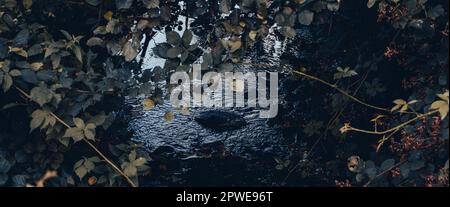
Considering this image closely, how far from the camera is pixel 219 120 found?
379cm

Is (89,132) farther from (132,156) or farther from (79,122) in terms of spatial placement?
(132,156)

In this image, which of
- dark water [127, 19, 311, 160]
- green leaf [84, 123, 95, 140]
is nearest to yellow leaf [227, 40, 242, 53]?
green leaf [84, 123, 95, 140]

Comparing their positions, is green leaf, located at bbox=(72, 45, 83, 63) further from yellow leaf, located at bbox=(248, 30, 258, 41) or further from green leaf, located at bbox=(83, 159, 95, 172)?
yellow leaf, located at bbox=(248, 30, 258, 41)

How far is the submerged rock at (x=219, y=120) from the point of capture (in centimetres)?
376

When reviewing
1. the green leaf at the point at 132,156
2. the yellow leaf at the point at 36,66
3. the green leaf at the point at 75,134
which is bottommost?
the green leaf at the point at 132,156

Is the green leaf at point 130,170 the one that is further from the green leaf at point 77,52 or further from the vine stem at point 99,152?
the green leaf at point 77,52

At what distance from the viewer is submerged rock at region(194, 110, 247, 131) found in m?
3.76

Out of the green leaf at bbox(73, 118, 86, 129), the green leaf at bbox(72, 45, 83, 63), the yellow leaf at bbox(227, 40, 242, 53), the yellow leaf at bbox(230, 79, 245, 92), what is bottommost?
the green leaf at bbox(73, 118, 86, 129)

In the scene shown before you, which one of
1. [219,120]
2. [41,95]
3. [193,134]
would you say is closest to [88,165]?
[41,95]

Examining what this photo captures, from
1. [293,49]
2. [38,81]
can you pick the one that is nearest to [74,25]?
[38,81]

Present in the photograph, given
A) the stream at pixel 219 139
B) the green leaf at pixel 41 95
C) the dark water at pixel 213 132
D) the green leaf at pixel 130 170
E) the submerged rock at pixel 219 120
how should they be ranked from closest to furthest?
the green leaf at pixel 41 95, the green leaf at pixel 130 170, the stream at pixel 219 139, the dark water at pixel 213 132, the submerged rock at pixel 219 120

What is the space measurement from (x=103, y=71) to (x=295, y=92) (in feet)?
3.47

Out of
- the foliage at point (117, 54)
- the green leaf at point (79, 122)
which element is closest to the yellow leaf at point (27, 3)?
the foliage at point (117, 54)

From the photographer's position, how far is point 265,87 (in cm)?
372
